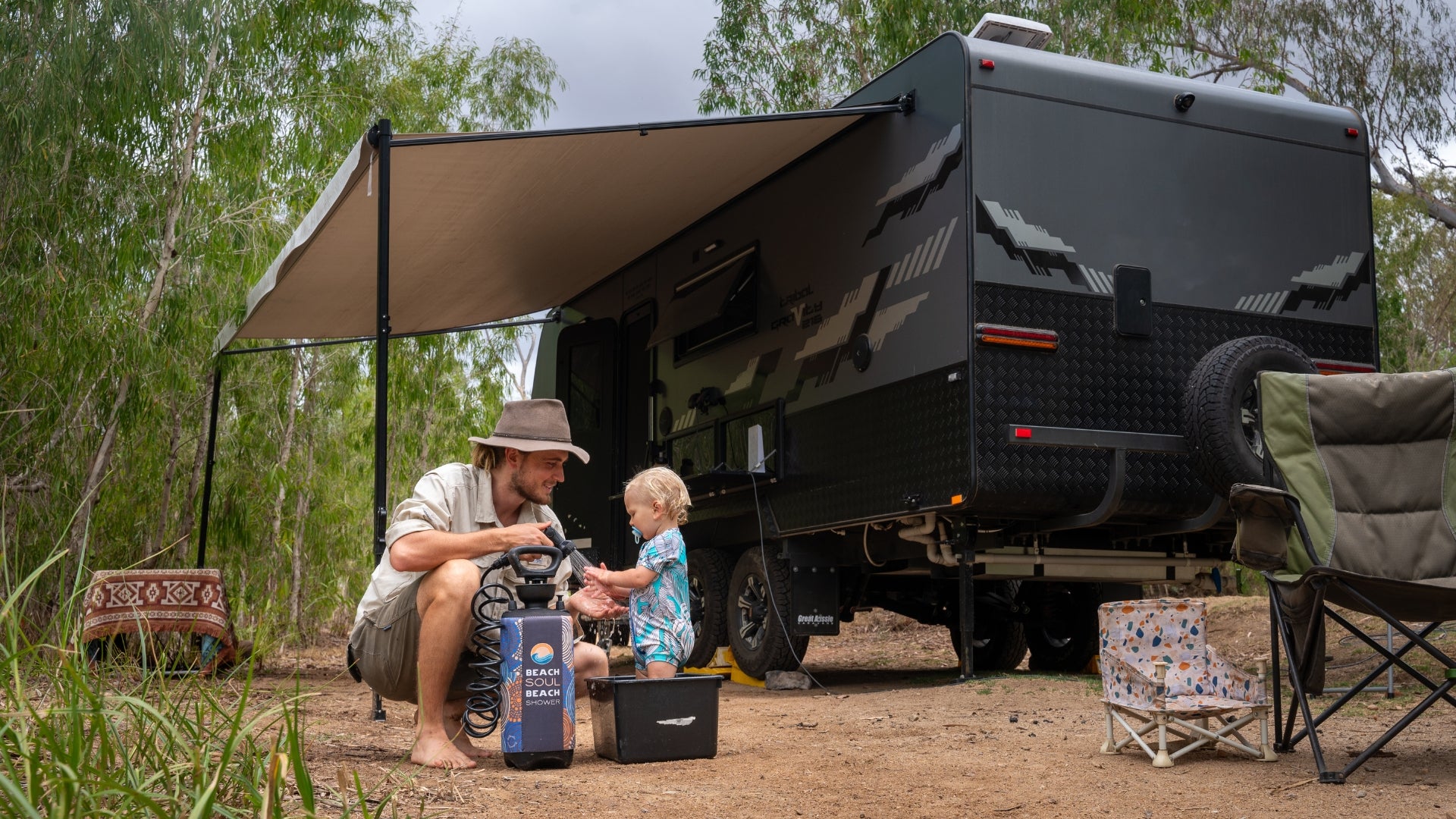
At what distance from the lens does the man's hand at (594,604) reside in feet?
12.1

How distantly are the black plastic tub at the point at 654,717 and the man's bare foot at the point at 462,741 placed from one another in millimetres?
342

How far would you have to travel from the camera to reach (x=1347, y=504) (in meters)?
3.69

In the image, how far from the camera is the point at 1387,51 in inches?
592

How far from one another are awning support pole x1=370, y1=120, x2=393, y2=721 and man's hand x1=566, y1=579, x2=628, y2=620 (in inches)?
53.0

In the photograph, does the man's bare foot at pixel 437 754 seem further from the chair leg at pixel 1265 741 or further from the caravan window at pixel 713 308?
the caravan window at pixel 713 308

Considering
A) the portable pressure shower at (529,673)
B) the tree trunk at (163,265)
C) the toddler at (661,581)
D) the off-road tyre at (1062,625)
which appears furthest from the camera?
the tree trunk at (163,265)

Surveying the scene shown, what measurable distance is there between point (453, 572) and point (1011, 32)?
3.64m

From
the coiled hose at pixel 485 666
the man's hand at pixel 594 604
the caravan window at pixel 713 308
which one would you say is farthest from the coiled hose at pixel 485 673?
the caravan window at pixel 713 308

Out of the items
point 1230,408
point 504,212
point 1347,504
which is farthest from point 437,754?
point 504,212

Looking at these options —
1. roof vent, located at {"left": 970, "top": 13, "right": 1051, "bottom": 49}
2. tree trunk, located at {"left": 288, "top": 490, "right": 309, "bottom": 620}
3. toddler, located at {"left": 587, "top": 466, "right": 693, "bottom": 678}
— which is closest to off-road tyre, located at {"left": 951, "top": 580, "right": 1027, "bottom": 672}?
roof vent, located at {"left": 970, "top": 13, "right": 1051, "bottom": 49}

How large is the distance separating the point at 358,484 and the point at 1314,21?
Answer: 12587 mm

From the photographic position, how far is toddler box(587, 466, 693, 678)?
423 centimetres

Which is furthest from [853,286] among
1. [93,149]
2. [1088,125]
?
[93,149]

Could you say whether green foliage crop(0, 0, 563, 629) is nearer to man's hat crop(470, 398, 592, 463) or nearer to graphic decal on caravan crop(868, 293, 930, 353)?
man's hat crop(470, 398, 592, 463)
